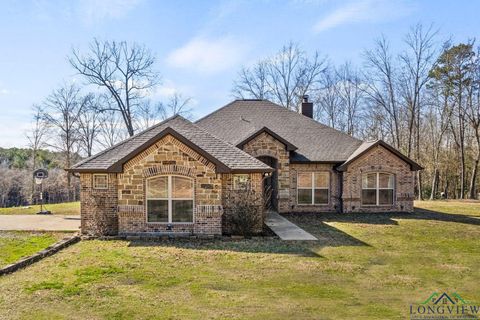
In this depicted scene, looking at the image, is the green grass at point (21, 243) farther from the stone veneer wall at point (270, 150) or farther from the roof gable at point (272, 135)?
the stone veneer wall at point (270, 150)

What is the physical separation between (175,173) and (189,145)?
1.05 meters

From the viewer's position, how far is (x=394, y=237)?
11289 mm

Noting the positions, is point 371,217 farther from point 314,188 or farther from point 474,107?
point 474,107

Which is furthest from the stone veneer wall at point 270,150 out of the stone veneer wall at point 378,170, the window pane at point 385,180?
the window pane at point 385,180

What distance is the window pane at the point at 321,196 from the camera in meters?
17.4

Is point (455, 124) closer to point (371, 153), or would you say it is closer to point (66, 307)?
point (371, 153)

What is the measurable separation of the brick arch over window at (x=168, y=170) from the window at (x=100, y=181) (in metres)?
1.48

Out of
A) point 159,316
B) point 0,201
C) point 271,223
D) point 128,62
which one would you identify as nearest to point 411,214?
point 271,223

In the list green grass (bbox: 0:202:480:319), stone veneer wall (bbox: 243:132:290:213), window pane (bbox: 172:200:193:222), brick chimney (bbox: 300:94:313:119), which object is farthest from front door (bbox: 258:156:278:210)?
brick chimney (bbox: 300:94:313:119)

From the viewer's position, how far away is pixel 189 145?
11.1 meters

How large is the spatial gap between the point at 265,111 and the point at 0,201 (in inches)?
1540

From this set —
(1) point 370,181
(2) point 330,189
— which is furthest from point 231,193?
(1) point 370,181

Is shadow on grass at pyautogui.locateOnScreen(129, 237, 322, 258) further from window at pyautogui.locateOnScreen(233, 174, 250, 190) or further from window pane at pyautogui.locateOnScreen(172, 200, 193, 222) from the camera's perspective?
window at pyautogui.locateOnScreen(233, 174, 250, 190)

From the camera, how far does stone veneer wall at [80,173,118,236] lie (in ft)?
37.5
